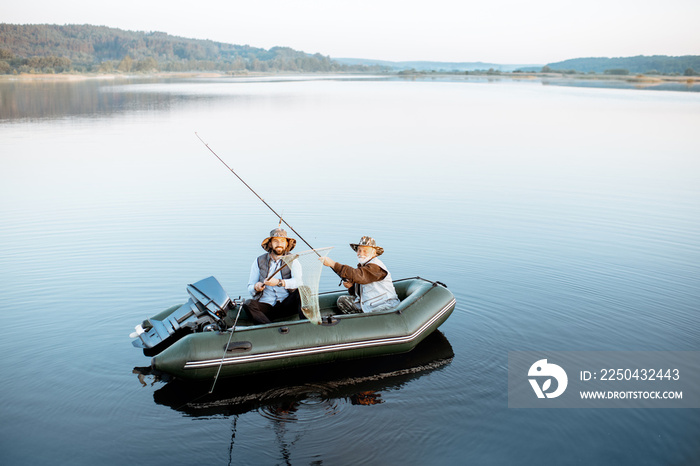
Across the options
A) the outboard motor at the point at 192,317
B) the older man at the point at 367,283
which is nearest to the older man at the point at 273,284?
the outboard motor at the point at 192,317

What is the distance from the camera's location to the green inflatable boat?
6133 mm

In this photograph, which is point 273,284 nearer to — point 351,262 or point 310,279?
point 310,279

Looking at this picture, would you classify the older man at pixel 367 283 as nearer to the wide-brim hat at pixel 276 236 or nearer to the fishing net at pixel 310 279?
the fishing net at pixel 310 279

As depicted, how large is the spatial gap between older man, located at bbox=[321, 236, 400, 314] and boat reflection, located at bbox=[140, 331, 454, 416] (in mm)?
647

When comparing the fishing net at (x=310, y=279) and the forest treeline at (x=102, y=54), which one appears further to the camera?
the forest treeline at (x=102, y=54)

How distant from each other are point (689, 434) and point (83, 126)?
25.9 m

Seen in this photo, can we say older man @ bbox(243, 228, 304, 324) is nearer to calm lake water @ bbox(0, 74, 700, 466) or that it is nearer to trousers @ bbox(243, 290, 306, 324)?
trousers @ bbox(243, 290, 306, 324)

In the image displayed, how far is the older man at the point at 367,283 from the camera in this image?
7000 millimetres

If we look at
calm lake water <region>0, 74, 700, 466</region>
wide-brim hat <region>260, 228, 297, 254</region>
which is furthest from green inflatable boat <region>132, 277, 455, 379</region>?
wide-brim hat <region>260, 228, 297, 254</region>

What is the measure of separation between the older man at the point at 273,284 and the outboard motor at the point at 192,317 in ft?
1.17

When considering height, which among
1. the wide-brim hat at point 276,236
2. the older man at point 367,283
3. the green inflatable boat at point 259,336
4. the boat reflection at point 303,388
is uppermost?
the wide-brim hat at point 276,236

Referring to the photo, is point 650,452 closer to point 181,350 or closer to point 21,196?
point 181,350

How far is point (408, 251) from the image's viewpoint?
34.2ft

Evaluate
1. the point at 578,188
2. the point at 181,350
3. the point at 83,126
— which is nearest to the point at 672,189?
the point at 578,188
